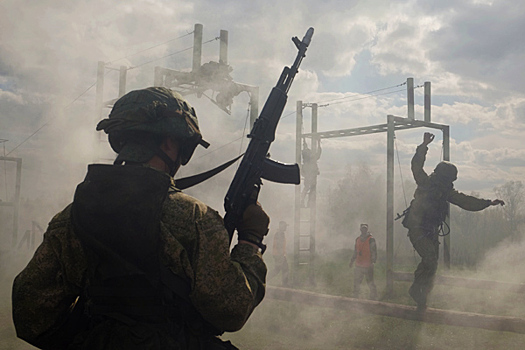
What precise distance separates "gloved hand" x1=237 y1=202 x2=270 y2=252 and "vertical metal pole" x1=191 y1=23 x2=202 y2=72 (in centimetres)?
942

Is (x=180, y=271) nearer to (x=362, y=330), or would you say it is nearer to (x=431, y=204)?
(x=362, y=330)

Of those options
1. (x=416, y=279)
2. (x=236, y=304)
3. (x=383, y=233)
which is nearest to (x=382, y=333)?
(x=416, y=279)

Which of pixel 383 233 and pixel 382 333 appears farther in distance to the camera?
pixel 383 233

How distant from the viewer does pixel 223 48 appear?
11203mm

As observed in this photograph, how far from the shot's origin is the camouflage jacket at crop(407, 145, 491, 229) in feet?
24.6

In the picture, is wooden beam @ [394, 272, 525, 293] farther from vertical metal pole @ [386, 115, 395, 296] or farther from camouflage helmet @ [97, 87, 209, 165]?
camouflage helmet @ [97, 87, 209, 165]

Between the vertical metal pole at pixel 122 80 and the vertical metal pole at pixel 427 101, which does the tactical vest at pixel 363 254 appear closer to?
the vertical metal pole at pixel 427 101

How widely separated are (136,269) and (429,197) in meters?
6.56

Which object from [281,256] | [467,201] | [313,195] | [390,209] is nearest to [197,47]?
[313,195]

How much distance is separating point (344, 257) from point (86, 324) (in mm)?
20222

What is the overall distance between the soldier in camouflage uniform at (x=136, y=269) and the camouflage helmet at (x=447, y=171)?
611 cm

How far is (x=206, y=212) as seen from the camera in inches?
75.8

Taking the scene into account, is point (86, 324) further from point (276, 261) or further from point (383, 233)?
point (383, 233)

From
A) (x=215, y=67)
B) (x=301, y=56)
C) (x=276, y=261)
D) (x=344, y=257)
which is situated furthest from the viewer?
(x=344, y=257)
